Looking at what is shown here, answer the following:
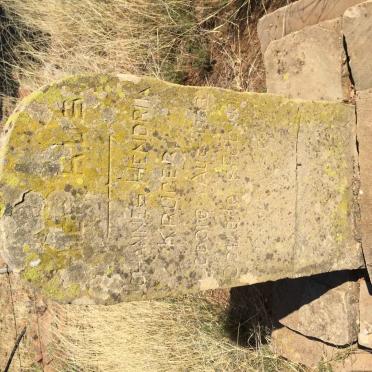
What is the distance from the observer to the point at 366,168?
2586 millimetres

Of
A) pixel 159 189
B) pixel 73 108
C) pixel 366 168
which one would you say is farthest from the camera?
pixel 366 168

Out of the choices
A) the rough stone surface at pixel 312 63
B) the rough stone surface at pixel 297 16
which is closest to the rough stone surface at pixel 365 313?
the rough stone surface at pixel 312 63

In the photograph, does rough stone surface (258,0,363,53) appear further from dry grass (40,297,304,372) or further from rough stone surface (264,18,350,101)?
dry grass (40,297,304,372)

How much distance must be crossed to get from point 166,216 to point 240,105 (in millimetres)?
615

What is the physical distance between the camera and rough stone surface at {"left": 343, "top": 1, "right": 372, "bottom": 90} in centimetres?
257

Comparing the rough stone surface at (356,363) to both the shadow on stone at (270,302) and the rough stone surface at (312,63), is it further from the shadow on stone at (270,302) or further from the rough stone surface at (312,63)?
the rough stone surface at (312,63)

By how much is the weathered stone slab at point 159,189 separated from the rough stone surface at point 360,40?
37cm

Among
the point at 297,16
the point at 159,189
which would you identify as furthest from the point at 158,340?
the point at 297,16

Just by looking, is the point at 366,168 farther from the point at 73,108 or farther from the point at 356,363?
the point at 73,108

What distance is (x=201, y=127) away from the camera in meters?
2.05

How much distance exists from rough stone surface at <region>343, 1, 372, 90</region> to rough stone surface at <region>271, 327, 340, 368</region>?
167 cm

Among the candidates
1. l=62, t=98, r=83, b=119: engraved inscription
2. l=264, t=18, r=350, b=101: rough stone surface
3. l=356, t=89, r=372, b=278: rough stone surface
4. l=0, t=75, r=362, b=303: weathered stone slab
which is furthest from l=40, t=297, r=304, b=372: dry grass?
l=62, t=98, r=83, b=119: engraved inscription

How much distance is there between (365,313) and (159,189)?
65.6 inches

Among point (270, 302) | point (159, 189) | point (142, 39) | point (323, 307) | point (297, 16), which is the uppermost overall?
point (142, 39)
